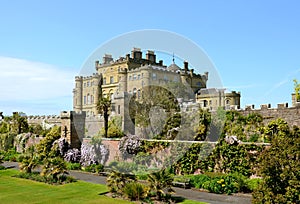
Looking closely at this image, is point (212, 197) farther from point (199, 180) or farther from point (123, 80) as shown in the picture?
point (123, 80)

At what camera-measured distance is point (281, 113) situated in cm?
2309

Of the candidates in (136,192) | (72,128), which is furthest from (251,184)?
(72,128)

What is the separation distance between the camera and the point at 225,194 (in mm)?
15461

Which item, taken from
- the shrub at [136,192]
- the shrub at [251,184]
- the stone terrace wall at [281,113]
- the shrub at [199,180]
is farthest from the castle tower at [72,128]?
the shrub at [251,184]

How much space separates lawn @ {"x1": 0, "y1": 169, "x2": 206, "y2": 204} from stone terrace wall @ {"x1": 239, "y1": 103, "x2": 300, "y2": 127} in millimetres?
12041

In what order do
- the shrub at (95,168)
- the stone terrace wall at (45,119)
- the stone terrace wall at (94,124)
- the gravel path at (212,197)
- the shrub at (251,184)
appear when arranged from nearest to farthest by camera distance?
1. the gravel path at (212,197)
2. the shrub at (251,184)
3. the shrub at (95,168)
4. the stone terrace wall at (94,124)
5. the stone terrace wall at (45,119)

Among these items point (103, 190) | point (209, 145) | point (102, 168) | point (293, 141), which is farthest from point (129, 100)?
point (293, 141)

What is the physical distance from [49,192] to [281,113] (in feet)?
52.1

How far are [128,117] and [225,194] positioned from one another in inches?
710

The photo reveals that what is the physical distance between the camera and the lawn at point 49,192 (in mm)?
14180

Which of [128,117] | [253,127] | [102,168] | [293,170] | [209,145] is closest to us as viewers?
[293,170]

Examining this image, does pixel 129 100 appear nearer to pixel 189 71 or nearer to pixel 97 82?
pixel 189 71

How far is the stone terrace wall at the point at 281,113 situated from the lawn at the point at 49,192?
12041 mm

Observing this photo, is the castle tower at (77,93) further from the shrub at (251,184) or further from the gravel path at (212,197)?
the shrub at (251,184)
